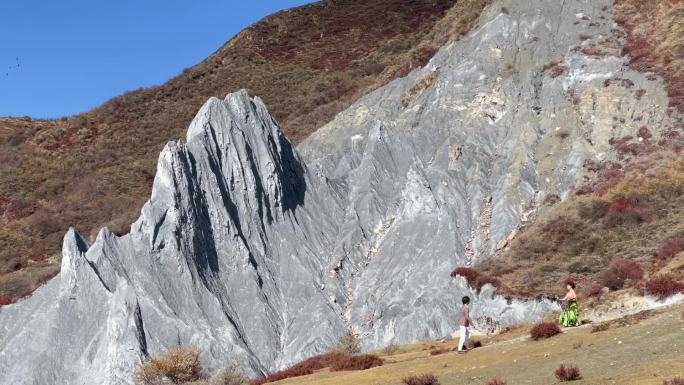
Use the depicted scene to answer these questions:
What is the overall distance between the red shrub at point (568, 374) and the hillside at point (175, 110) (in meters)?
42.1

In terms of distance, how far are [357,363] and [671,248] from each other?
14.9 meters

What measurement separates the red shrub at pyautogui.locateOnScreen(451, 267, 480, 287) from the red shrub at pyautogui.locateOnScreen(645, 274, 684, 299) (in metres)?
11.5

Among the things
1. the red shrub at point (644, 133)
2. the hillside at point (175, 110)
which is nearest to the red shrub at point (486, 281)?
the red shrub at point (644, 133)

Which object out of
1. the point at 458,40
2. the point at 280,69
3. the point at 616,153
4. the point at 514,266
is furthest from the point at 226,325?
the point at 280,69

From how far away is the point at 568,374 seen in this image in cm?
1519

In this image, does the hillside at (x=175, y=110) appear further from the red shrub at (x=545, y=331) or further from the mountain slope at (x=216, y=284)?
the red shrub at (x=545, y=331)

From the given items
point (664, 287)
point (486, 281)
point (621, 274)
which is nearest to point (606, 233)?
point (621, 274)

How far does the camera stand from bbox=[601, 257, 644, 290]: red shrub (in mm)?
29219

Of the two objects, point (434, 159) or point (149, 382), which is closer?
point (149, 382)

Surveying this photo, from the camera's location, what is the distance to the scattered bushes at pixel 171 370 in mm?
28641

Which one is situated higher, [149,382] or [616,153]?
[616,153]

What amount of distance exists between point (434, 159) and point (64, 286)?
2365 cm

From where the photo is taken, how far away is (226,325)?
122ft

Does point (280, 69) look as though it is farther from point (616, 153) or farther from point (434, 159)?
point (616, 153)
